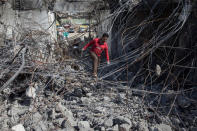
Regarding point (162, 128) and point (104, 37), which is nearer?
point (162, 128)

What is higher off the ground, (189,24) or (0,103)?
(189,24)

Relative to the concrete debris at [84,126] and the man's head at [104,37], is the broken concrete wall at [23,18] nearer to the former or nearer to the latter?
the man's head at [104,37]

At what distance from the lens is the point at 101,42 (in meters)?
4.54

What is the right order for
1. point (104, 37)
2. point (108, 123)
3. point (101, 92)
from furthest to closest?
point (104, 37), point (101, 92), point (108, 123)

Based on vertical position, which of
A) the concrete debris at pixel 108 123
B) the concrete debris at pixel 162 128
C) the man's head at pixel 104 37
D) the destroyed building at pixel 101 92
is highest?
the man's head at pixel 104 37

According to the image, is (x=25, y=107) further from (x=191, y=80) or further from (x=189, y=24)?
(x=189, y=24)

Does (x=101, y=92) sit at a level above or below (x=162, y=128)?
A: above

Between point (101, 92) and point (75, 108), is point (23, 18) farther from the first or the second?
point (75, 108)

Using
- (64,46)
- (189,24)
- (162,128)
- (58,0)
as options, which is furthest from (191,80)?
(58,0)

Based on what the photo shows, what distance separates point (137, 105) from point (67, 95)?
1.67m

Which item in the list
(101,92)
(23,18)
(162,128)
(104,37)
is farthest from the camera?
(23,18)

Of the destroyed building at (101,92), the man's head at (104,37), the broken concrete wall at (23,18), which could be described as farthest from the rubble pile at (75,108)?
the broken concrete wall at (23,18)

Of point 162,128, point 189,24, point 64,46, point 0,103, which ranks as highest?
point 189,24

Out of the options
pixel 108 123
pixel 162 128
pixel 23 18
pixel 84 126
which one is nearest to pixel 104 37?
pixel 108 123
